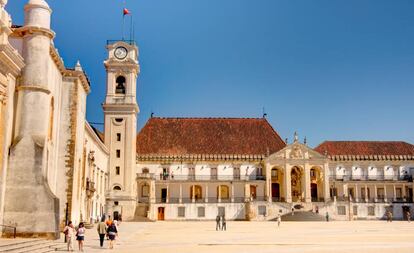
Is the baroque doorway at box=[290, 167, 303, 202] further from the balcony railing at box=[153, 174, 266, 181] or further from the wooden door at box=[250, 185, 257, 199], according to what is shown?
the wooden door at box=[250, 185, 257, 199]

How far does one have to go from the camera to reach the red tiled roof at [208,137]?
71375mm

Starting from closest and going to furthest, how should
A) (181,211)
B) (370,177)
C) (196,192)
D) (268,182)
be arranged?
(181,211) → (268,182) → (196,192) → (370,177)

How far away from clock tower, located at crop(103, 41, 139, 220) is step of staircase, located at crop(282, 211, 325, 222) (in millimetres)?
18113

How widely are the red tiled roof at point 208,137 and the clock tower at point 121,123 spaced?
802 centimetres

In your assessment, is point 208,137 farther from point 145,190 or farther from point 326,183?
point 326,183

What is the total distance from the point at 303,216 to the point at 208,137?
61.3 feet

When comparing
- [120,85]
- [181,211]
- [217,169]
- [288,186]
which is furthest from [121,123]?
[288,186]

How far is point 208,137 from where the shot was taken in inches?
2901

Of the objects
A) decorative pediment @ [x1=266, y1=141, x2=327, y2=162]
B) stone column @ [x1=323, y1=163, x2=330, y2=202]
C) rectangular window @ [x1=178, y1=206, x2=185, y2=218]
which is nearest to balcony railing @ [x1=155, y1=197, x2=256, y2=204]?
rectangular window @ [x1=178, y1=206, x2=185, y2=218]

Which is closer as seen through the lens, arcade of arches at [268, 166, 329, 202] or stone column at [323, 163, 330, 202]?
stone column at [323, 163, 330, 202]

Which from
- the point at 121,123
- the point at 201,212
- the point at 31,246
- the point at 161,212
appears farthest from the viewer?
the point at 201,212

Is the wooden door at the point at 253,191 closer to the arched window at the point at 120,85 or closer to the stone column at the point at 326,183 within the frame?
the stone column at the point at 326,183

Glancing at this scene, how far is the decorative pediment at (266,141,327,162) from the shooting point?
69.2 m

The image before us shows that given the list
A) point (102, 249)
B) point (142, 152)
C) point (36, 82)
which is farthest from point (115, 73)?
point (102, 249)
